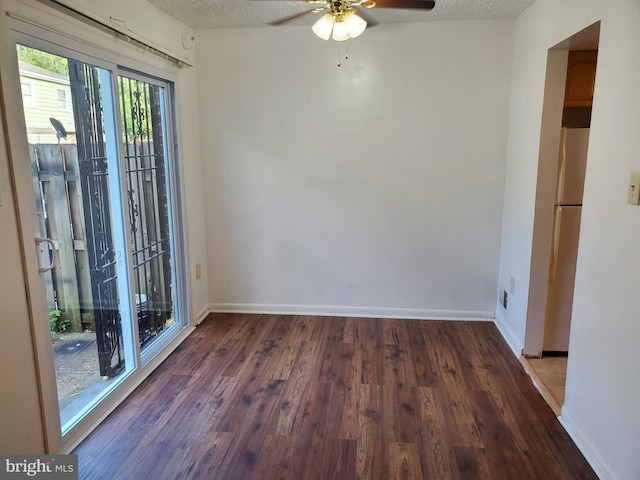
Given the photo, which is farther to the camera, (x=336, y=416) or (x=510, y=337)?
(x=510, y=337)

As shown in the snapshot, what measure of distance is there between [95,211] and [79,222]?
0.15 metres

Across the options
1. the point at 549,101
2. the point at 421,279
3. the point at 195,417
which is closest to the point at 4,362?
the point at 195,417

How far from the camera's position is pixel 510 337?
3.24m

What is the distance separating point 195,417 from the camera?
7.78 feet

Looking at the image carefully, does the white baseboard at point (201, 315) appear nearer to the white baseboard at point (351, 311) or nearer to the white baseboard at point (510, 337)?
the white baseboard at point (351, 311)

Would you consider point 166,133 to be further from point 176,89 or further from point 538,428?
point 538,428

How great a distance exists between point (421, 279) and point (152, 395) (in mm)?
2306

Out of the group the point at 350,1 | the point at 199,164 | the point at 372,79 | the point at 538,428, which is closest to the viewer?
the point at 350,1

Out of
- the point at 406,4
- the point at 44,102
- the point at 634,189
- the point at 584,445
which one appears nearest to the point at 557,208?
the point at 634,189

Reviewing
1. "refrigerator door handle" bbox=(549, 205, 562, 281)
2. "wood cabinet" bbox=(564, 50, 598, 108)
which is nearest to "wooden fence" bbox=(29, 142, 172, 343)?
"refrigerator door handle" bbox=(549, 205, 562, 281)

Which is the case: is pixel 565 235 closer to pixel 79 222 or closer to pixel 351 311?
pixel 351 311

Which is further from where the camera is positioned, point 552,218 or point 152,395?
point 552,218

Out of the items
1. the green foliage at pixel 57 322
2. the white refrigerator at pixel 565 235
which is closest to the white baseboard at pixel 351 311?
the white refrigerator at pixel 565 235

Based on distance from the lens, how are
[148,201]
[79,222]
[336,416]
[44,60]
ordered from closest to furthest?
[44,60] → [79,222] → [336,416] → [148,201]
